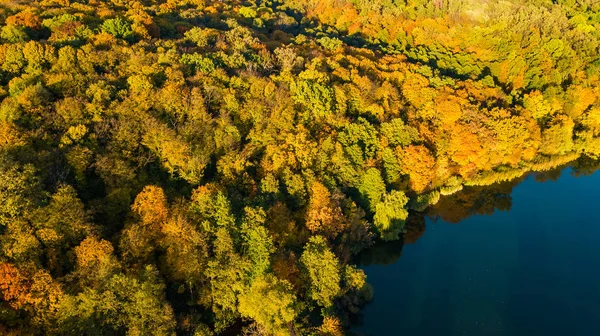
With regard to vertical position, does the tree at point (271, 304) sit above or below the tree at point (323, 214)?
below

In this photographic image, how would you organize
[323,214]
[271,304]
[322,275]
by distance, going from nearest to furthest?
[271,304] < [322,275] < [323,214]

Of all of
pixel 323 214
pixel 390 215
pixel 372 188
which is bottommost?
pixel 390 215

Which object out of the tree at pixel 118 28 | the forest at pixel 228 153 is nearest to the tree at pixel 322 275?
the forest at pixel 228 153

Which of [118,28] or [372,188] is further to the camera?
[118,28]

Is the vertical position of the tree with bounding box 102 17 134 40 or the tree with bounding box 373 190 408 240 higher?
the tree with bounding box 102 17 134 40

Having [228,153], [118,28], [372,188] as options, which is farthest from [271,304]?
[118,28]

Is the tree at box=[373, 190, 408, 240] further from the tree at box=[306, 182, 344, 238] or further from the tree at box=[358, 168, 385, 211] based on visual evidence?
the tree at box=[306, 182, 344, 238]

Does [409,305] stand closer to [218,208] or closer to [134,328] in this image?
[218,208]

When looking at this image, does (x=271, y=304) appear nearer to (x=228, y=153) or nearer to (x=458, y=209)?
(x=228, y=153)

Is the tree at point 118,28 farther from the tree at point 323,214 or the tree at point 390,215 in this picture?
the tree at point 390,215

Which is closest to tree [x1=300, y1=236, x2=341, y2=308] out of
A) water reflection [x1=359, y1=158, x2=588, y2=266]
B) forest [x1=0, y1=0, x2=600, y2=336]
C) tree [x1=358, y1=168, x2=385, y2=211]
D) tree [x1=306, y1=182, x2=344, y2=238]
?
forest [x1=0, y1=0, x2=600, y2=336]
